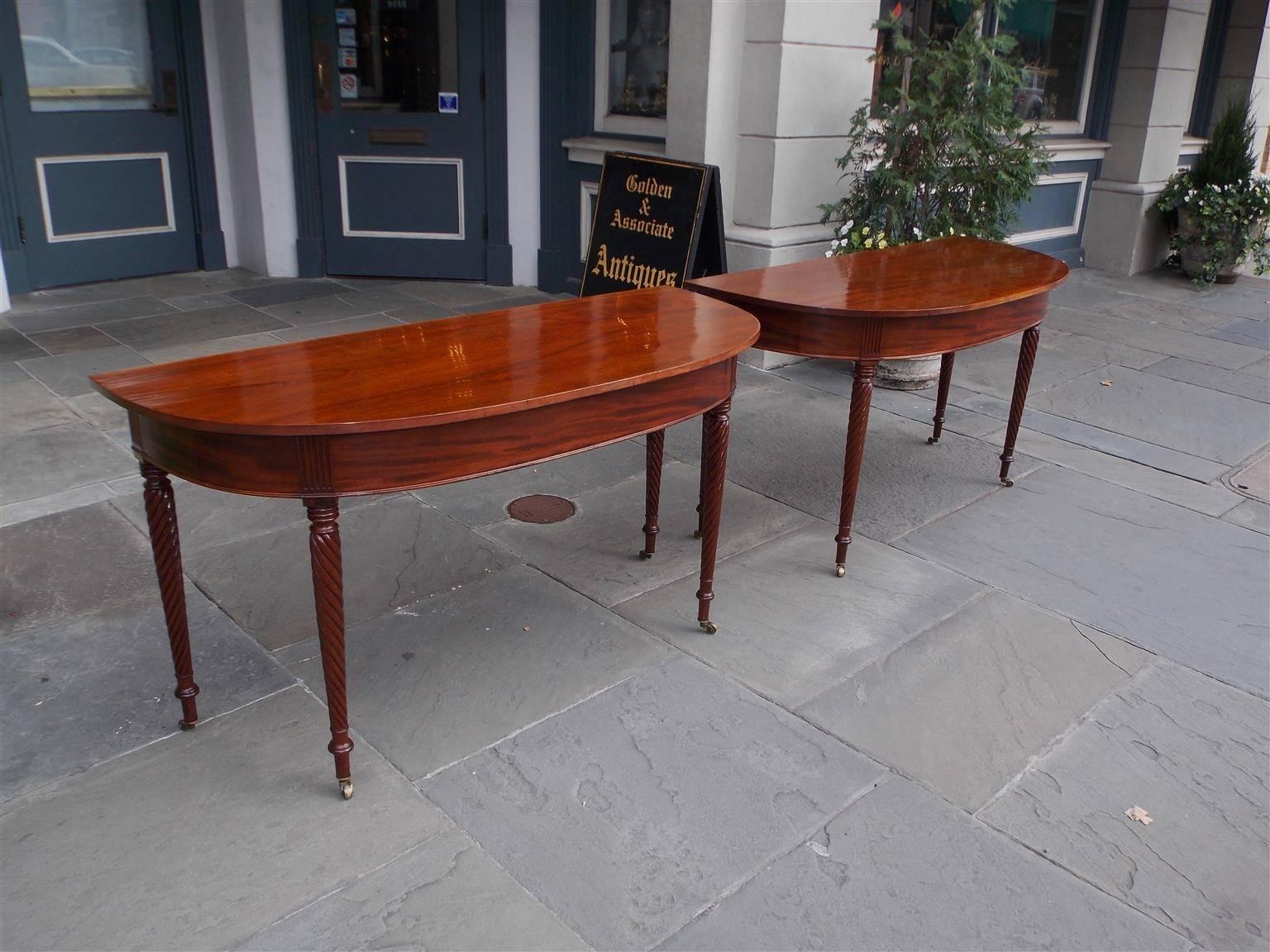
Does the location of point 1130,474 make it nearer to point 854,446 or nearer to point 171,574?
point 854,446

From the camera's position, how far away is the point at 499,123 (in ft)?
23.6

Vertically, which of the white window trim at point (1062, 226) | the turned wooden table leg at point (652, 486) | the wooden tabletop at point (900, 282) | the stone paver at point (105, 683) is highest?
the wooden tabletop at point (900, 282)

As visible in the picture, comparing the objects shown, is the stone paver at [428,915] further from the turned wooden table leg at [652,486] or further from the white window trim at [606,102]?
the white window trim at [606,102]

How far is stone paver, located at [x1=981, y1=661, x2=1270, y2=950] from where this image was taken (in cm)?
237

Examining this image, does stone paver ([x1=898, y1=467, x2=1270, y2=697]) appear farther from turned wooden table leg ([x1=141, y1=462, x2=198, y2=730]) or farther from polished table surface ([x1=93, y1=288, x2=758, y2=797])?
turned wooden table leg ([x1=141, y1=462, x2=198, y2=730])

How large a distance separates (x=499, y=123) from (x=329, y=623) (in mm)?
5443

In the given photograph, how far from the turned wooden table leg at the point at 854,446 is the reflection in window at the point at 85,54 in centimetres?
571

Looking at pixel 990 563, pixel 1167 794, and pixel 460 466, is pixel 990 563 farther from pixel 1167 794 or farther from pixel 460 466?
pixel 460 466

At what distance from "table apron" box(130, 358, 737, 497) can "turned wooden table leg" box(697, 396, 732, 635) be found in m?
0.55

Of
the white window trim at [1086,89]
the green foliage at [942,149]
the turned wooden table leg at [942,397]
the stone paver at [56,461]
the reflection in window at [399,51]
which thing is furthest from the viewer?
the white window trim at [1086,89]

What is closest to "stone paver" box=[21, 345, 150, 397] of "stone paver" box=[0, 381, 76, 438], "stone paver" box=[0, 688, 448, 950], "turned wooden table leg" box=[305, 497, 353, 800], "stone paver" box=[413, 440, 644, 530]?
"stone paver" box=[0, 381, 76, 438]

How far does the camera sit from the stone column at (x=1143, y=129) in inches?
338

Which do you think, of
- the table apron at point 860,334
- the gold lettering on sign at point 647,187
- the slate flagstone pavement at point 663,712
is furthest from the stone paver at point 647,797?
the gold lettering on sign at point 647,187

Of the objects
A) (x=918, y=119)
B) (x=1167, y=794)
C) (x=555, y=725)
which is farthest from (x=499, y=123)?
(x=1167, y=794)
